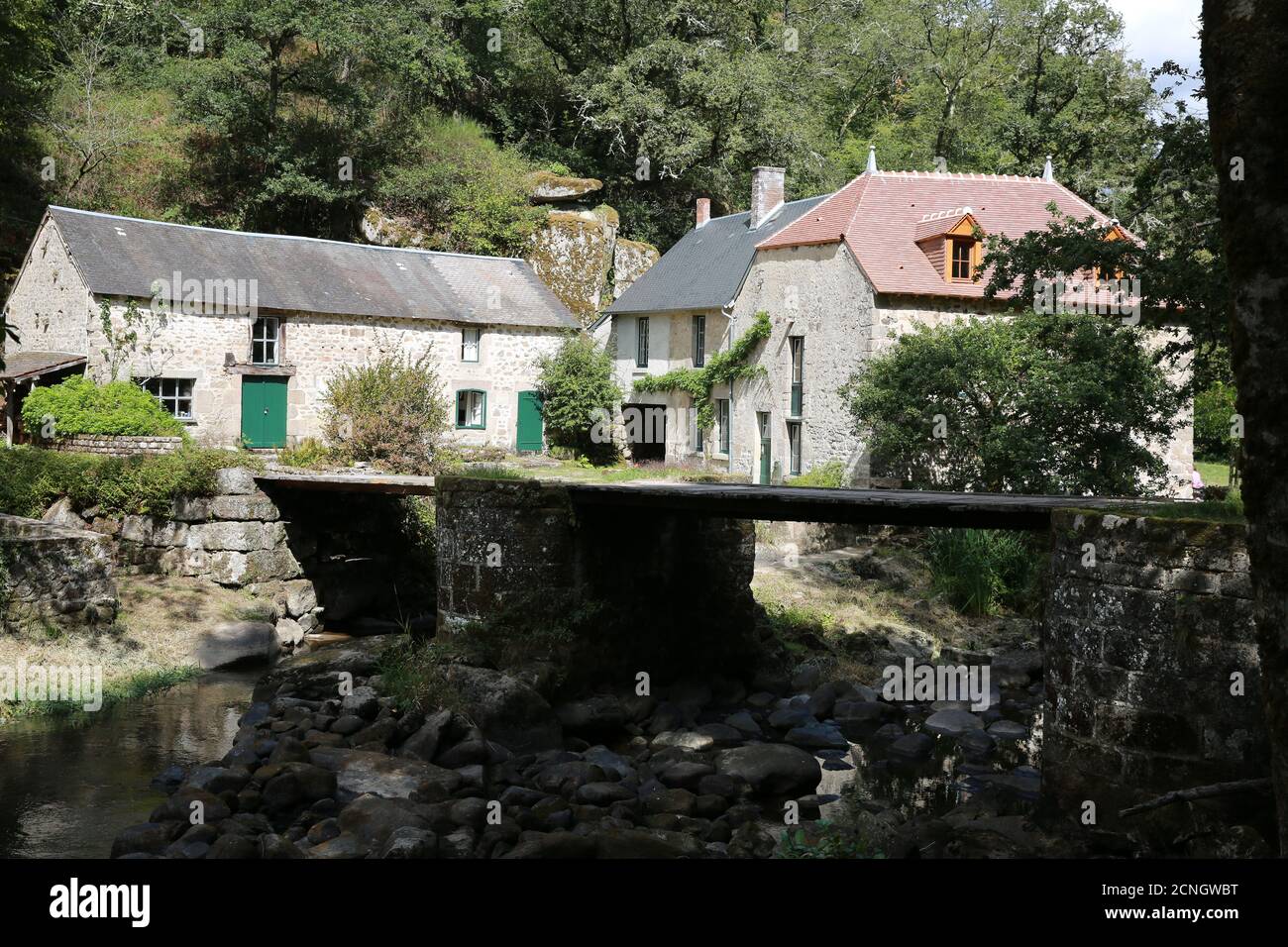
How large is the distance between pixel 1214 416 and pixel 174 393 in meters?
22.6

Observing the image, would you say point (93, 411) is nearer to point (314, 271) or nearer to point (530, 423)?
point (314, 271)

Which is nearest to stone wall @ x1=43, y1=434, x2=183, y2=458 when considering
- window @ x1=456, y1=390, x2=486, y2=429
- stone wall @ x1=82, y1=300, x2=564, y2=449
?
stone wall @ x1=82, y1=300, x2=564, y2=449

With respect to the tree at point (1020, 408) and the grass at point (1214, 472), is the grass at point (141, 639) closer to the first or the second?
the tree at point (1020, 408)

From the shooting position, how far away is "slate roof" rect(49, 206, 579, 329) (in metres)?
25.1

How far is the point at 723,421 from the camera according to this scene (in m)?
30.2

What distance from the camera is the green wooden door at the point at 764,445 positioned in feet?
91.8

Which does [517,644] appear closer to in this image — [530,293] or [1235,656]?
[1235,656]

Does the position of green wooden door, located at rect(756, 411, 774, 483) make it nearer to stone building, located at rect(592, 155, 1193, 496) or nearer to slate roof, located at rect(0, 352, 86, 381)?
stone building, located at rect(592, 155, 1193, 496)

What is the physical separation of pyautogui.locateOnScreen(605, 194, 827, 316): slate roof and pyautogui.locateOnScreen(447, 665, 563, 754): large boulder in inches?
738

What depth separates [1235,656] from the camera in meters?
7.32

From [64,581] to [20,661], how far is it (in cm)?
155

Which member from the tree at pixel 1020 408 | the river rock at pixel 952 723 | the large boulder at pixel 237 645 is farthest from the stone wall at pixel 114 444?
the river rock at pixel 952 723

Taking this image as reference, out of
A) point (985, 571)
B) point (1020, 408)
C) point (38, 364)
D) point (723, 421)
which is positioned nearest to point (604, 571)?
point (985, 571)

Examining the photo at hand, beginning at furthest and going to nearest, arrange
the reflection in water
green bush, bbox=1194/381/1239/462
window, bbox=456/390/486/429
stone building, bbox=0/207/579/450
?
window, bbox=456/390/486/429
stone building, bbox=0/207/579/450
green bush, bbox=1194/381/1239/462
the reflection in water
